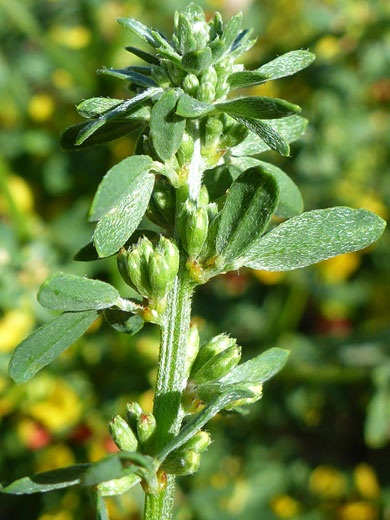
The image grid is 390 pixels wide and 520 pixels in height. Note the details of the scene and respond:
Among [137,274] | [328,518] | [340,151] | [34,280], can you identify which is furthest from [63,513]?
[340,151]

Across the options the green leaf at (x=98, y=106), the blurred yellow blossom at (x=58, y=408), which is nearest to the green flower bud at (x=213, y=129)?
the green leaf at (x=98, y=106)

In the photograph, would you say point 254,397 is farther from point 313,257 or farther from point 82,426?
point 82,426

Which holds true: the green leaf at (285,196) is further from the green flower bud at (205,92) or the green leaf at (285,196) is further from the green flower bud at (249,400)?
the green flower bud at (249,400)

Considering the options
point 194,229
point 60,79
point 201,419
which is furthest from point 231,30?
point 60,79

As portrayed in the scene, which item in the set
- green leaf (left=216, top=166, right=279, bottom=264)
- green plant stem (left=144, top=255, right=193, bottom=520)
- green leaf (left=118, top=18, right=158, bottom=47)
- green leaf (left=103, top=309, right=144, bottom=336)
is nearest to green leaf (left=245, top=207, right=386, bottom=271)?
green leaf (left=216, top=166, right=279, bottom=264)

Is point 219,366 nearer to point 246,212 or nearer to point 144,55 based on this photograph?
point 246,212
